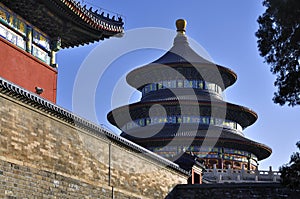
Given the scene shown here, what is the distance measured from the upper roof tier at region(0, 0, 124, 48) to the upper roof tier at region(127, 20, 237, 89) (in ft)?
48.3

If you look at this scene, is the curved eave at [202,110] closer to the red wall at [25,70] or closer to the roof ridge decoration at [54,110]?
the roof ridge decoration at [54,110]

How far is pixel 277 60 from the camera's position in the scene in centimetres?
1185

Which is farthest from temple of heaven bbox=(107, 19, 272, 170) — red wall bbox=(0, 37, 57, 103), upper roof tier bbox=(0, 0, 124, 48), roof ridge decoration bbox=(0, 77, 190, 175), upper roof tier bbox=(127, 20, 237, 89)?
red wall bbox=(0, 37, 57, 103)

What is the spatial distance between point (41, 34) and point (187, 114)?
15.7 m

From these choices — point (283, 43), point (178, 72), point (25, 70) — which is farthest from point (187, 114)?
point (283, 43)

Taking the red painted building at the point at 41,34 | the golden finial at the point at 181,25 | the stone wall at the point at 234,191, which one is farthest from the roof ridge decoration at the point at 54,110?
the golden finial at the point at 181,25

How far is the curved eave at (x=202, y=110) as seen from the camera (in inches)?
1313

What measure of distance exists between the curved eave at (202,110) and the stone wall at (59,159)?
1286cm

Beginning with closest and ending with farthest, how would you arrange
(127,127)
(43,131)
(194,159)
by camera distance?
(43,131) < (194,159) < (127,127)

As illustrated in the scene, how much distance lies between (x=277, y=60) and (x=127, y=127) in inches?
945

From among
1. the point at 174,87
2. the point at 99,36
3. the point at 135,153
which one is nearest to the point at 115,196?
the point at 135,153

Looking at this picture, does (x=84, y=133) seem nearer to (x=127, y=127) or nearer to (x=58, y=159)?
(x=58, y=159)

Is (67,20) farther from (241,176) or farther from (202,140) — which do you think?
(202,140)

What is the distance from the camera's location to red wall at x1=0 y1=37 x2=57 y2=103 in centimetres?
1689
